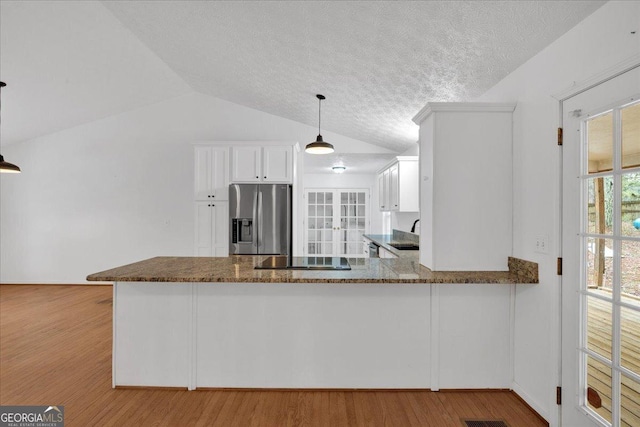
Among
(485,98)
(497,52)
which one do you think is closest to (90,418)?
(497,52)

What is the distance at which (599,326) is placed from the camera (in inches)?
63.6

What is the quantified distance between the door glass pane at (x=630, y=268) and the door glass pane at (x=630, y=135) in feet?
1.19

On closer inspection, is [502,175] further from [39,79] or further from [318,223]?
[318,223]

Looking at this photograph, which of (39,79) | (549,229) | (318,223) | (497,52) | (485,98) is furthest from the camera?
(318,223)

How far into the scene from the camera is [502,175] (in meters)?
2.31

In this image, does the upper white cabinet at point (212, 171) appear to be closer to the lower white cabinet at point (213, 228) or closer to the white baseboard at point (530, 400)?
the lower white cabinet at point (213, 228)

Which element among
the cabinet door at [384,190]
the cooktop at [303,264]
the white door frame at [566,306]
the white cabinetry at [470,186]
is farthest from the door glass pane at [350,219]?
the white door frame at [566,306]

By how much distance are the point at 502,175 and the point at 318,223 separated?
563cm

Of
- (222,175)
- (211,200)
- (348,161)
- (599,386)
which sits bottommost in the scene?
(599,386)

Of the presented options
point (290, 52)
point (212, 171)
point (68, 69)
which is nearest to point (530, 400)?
point (290, 52)

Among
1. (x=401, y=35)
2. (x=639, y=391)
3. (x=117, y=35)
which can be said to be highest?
(x=117, y=35)

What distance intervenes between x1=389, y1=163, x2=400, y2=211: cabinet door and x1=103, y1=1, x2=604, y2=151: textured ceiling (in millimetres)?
460

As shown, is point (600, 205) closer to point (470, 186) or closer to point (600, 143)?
point (600, 143)

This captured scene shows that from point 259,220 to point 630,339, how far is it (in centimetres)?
375
